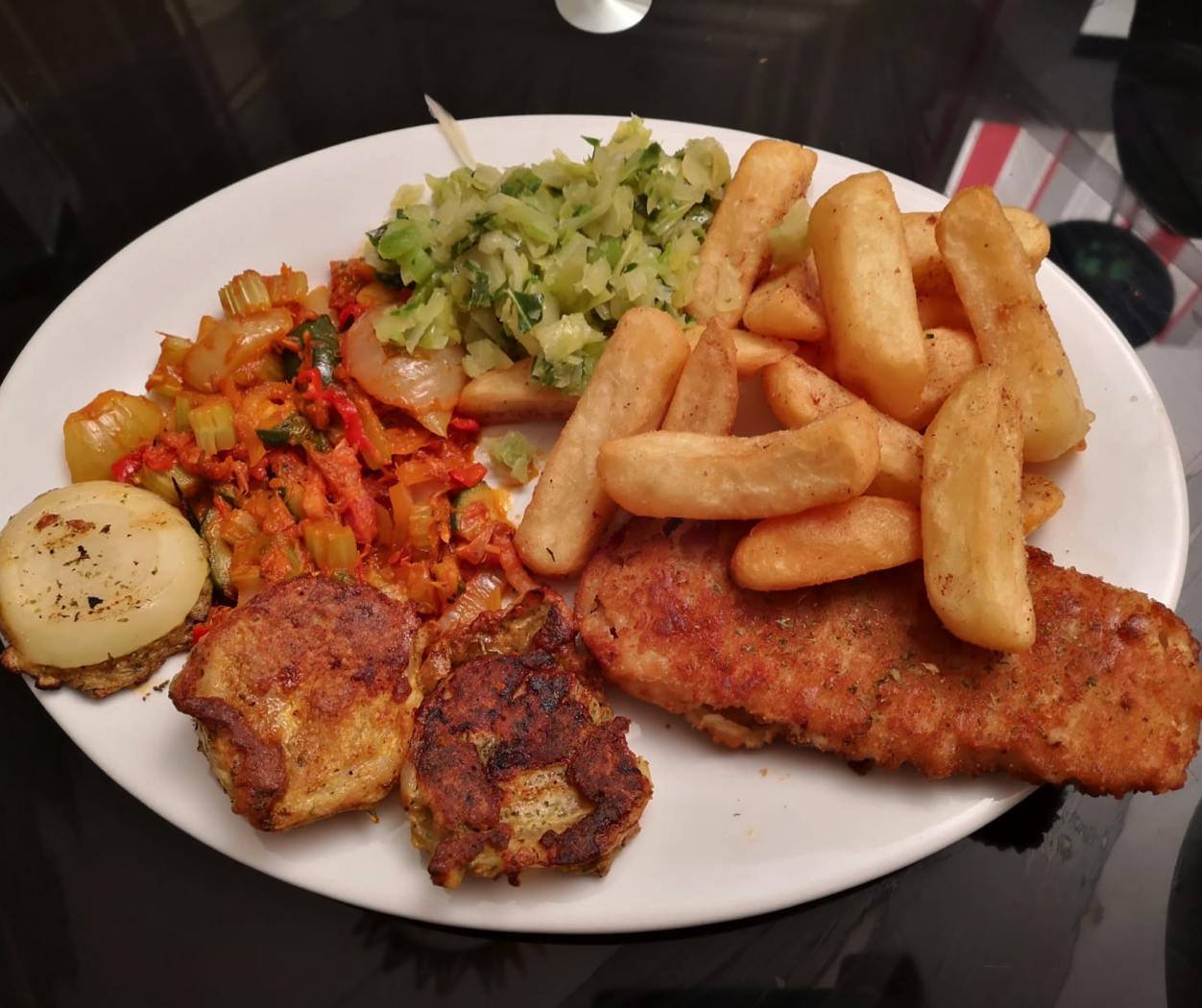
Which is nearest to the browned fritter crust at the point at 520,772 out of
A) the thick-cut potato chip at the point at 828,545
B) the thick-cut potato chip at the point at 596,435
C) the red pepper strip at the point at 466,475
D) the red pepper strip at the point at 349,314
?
the thick-cut potato chip at the point at 596,435

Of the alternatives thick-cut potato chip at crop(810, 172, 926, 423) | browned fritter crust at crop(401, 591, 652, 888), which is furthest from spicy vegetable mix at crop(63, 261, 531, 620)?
thick-cut potato chip at crop(810, 172, 926, 423)

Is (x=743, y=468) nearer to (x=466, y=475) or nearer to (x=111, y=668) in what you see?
(x=466, y=475)

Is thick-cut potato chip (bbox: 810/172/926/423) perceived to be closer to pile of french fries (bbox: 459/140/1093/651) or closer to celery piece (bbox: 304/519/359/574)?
pile of french fries (bbox: 459/140/1093/651)

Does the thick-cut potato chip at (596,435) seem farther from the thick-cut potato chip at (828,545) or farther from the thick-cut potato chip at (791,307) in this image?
the thick-cut potato chip at (828,545)

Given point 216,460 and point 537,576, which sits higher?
point 216,460

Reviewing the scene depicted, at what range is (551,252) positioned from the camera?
330 cm

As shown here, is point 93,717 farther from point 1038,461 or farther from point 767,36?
point 767,36

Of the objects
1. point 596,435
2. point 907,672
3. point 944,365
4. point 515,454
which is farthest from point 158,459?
point 944,365

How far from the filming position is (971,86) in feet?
16.9

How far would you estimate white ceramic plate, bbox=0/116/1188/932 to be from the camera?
255 cm

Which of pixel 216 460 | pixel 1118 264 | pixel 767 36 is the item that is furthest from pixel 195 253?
pixel 1118 264

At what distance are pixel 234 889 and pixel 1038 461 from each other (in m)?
3.05

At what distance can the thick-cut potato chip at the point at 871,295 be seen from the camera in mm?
2715

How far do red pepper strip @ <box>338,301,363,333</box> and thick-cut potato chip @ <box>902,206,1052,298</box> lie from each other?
201 cm
